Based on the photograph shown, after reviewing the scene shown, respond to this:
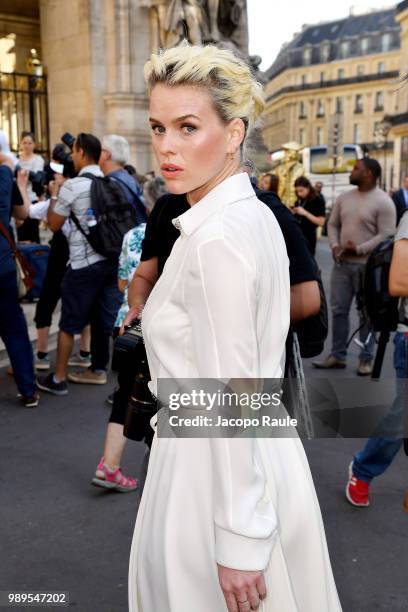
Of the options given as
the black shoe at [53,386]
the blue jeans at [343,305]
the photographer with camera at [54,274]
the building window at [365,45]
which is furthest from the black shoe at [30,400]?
the building window at [365,45]

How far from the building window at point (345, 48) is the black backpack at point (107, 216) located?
9502cm

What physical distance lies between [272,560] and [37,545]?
2169mm

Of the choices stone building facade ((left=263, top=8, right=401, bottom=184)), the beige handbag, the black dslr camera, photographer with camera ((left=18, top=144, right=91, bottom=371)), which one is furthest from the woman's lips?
stone building facade ((left=263, top=8, right=401, bottom=184))

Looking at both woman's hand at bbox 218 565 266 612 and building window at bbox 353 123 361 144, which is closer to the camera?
woman's hand at bbox 218 565 266 612

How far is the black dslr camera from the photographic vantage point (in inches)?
77.4

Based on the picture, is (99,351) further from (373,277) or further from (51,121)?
(51,121)

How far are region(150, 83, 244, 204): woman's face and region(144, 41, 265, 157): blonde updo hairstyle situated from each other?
16 millimetres

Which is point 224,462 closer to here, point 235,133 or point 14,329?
point 235,133

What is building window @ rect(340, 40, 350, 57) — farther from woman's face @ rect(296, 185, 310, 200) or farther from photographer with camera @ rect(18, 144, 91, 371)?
photographer with camera @ rect(18, 144, 91, 371)

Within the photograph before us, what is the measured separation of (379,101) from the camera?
91.6 metres

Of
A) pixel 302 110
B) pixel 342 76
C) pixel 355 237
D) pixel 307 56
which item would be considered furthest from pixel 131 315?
pixel 302 110

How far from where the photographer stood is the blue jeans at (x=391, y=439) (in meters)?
3.40

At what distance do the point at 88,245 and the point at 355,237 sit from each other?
2.68 m

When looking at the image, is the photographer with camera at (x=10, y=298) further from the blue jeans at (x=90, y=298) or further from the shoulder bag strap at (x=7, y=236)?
the blue jeans at (x=90, y=298)
